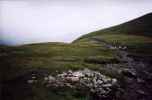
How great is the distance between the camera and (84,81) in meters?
18.8

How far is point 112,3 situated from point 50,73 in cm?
1114

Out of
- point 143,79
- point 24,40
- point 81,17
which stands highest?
point 81,17

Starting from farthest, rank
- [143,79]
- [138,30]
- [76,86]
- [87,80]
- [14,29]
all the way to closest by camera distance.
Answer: [138,30], [14,29], [143,79], [87,80], [76,86]

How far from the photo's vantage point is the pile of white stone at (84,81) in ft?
58.3

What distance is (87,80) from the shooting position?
19094mm

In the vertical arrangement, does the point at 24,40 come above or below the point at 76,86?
above

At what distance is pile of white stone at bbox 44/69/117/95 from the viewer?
700 inches

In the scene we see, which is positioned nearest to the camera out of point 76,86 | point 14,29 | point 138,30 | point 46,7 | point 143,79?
point 76,86

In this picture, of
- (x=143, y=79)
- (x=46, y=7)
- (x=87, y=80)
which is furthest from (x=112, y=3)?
(x=87, y=80)

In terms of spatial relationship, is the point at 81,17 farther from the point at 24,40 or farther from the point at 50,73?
the point at 50,73

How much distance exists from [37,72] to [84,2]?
1052cm

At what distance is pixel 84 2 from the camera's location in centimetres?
2673

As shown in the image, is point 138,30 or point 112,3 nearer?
point 112,3

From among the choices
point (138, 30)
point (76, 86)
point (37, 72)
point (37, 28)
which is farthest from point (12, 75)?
point (138, 30)
